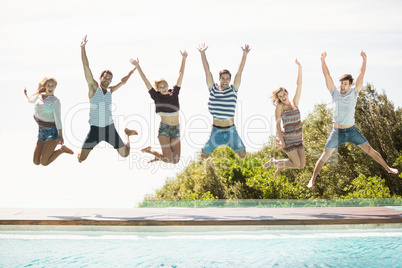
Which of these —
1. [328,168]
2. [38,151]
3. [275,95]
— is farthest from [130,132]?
[328,168]

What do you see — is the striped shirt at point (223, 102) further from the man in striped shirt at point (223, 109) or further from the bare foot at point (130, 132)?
the bare foot at point (130, 132)

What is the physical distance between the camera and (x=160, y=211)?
9.73 meters

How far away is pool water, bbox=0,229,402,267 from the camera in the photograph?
22.8 feet

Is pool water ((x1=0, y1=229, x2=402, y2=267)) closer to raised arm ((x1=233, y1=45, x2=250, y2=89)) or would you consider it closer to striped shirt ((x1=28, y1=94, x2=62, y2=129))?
striped shirt ((x1=28, y1=94, x2=62, y2=129))

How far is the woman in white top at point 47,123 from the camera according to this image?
9.50 m

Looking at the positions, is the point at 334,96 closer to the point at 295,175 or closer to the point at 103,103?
the point at 103,103

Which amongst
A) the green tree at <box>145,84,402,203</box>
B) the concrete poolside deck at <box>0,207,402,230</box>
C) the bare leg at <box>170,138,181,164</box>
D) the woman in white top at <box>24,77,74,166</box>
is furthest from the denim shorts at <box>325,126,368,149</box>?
the green tree at <box>145,84,402,203</box>

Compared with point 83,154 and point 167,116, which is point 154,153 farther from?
point 83,154

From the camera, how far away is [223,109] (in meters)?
9.34

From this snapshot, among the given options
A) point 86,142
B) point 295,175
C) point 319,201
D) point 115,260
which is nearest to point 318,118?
point 295,175

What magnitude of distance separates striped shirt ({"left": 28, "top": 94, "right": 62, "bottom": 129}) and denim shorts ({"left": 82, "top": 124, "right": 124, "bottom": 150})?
2.37 feet

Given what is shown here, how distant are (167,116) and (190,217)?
2063 millimetres

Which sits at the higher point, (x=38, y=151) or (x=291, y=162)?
(x=38, y=151)

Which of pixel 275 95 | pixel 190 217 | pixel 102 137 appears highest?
pixel 275 95
